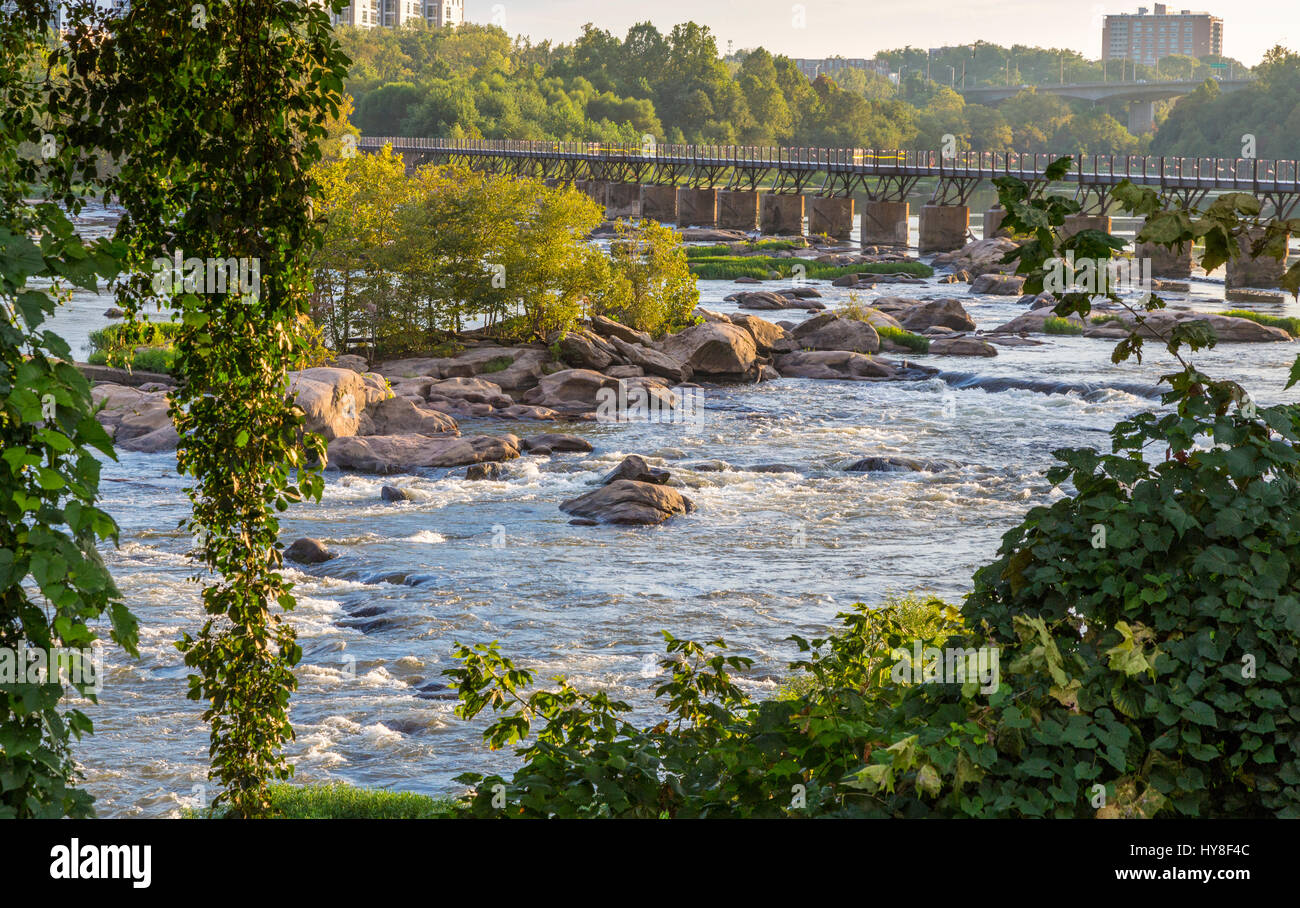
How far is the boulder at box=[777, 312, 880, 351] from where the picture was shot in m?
37.5

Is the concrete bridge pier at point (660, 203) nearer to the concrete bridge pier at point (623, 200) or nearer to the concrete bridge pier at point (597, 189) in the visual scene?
the concrete bridge pier at point (623, 200)

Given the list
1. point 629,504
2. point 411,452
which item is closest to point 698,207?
point 411,452

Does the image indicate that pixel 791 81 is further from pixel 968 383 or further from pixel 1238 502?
pixel 1238 502

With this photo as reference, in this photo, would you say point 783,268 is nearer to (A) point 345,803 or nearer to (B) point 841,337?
(B) point 841,337

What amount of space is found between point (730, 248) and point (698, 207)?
1894cm

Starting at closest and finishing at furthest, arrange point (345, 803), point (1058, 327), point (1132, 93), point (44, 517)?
point (44, 517) → point (345, 803) → point (1058, 327) → point (1132, 93)

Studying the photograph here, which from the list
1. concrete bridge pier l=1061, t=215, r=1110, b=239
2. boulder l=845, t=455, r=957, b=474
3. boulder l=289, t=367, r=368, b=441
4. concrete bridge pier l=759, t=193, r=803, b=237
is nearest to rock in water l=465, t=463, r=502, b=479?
boulder l=289, t=367, r=368, b=441

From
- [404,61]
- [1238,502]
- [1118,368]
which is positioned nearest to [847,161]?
[1118,368]

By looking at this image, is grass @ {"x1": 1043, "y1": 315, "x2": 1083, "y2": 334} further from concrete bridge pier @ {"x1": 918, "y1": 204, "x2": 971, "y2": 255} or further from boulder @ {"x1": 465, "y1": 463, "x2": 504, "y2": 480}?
concrete bridge pier @ {"x1": 918, "y1": 204, "x2": 971, "y2": 255}

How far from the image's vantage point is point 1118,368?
3481cm

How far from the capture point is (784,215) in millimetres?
77000

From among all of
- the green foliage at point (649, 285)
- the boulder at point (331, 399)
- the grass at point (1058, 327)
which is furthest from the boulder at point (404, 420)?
the grass at point (1058, 327)
